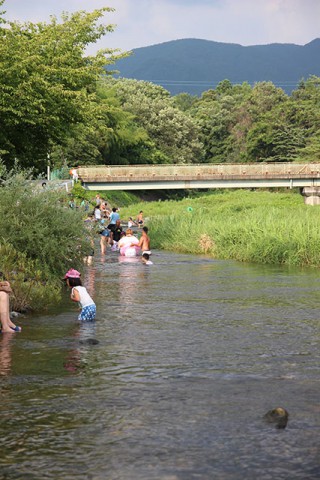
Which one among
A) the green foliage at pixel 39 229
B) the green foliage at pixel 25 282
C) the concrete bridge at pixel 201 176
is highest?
the concrete bridge at pixel 201 176

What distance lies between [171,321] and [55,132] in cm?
1600

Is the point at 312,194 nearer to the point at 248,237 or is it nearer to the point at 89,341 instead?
the point at 248,237

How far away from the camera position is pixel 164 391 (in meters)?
11.2

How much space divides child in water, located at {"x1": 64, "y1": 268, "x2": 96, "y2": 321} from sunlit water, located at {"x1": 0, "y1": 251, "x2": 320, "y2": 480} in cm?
41

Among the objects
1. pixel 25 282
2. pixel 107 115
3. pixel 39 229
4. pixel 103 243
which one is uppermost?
pixel 107 115

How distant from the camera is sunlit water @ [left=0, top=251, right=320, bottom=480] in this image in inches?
332

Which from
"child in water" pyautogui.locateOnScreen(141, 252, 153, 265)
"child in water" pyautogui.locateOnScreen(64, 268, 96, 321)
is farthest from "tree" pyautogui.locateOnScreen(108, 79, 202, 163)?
"child in water" pyautogui.locateOnScreen(64, 268, 96, 321)

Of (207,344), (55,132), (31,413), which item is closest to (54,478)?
(31,413)

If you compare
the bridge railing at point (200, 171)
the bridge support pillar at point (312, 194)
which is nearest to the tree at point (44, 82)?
the bridge railing at point (200, 171)

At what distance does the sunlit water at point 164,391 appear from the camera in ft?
27.7

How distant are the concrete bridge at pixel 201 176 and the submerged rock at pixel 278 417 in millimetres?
60216

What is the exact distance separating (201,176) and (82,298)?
5653cm

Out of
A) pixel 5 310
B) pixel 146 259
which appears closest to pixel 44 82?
pixel 146 259

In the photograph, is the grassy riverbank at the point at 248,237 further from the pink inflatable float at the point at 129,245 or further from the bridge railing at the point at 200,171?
the bridge railing at the point at 200,171
